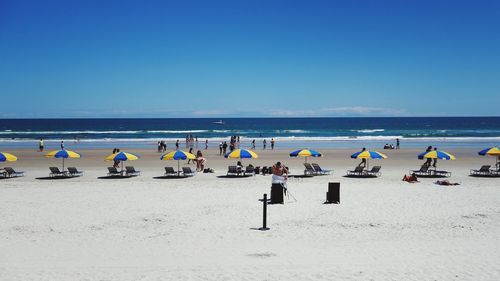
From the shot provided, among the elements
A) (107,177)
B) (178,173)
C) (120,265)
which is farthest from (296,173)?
(120,265)

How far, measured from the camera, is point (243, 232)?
1110 centimetres

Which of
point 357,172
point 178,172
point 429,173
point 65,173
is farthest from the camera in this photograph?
point 357,172

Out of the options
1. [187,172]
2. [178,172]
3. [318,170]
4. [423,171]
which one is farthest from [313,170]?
[178,172]

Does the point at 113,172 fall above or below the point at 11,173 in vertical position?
above

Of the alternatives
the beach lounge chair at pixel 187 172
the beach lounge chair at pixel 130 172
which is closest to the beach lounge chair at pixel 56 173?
the beach lounge chair at pixel 130 172

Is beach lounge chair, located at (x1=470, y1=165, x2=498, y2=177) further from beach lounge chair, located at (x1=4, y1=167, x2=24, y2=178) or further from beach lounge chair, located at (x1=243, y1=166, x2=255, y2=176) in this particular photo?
beach lounge chair, located at (x1=4, y1=167, x2=24, y2=178)

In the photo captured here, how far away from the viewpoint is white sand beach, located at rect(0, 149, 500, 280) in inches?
323

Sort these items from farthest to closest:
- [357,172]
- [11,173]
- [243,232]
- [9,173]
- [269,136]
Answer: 1. [269,136]
2. [357,172]
3. [11,173]
4. [9,173]
5. [243,232]

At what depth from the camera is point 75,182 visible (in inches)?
783

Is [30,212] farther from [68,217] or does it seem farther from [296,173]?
[296,173]

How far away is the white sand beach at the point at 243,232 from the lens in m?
8.21

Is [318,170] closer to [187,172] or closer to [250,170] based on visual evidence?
[250,170]

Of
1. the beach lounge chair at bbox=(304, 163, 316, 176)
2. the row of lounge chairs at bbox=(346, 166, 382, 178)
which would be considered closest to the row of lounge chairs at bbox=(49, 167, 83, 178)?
the beach lounge chair at bbox=(304, 163, 316, 176)

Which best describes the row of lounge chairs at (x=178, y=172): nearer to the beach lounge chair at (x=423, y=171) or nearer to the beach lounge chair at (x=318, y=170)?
the beach lounge chair at (x=318, y=170)
